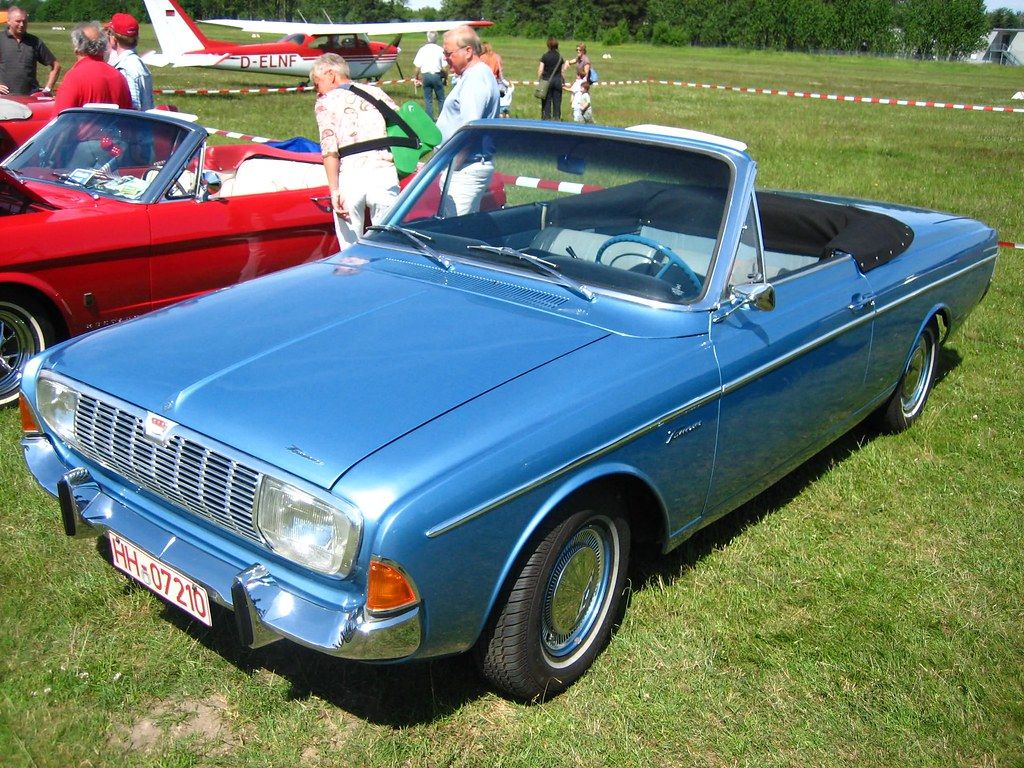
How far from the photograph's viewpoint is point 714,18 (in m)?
78.6

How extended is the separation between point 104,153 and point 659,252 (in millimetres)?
3912

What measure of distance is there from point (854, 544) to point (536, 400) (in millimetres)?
2087

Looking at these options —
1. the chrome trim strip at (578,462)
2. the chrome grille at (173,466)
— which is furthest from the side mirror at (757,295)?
the chrome grille at (173,466)

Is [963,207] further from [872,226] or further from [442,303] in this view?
[442,303]

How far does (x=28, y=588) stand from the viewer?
3553 millimetres

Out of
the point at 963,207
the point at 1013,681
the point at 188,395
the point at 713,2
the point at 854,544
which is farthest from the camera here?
the point at 713,2

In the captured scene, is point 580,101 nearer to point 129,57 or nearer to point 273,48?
point 129,57

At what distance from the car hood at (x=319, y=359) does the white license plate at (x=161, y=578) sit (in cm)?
45

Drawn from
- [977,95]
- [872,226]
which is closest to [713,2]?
[977,95]

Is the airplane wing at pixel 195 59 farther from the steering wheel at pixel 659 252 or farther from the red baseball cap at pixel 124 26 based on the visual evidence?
the steering wheel at pixel 659 252

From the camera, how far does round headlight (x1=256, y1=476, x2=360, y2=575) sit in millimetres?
2451

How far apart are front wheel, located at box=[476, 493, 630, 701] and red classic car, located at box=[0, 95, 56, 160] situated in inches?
251

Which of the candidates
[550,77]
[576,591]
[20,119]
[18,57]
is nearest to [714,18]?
[550,77]

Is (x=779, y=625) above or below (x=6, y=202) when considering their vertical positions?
below
